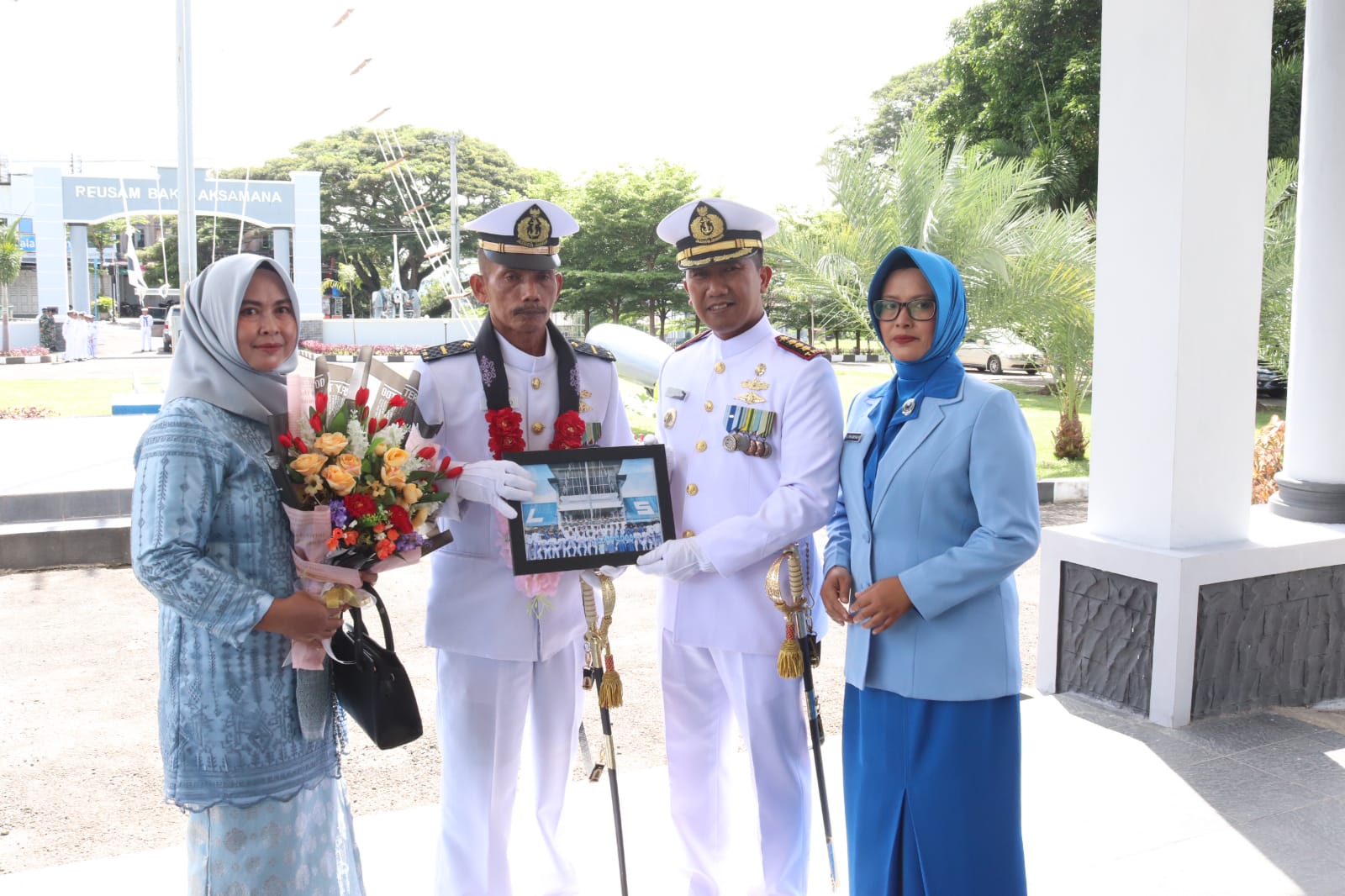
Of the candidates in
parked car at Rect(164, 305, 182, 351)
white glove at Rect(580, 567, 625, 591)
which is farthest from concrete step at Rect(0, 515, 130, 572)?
white glove at Rect(580, 567, 625, 591)

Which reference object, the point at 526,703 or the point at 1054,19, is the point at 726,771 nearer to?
the point at 526,703

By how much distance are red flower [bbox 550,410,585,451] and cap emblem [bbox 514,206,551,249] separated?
1.54 feet

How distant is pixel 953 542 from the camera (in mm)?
2395

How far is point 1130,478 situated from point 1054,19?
16.9 meters

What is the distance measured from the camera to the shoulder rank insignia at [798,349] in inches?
111

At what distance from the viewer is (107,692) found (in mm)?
5062

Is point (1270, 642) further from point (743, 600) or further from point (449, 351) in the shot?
point (449, 351)

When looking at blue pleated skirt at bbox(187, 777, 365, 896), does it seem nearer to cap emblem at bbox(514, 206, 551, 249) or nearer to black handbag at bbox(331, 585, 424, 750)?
black handbag at bbox(331, 585, 424, 750)

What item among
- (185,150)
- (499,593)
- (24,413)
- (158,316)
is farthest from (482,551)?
(158,316)

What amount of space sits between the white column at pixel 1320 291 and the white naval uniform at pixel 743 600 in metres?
3.43

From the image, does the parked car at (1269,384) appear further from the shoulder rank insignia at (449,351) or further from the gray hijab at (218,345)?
the gray hijab at (218,345)

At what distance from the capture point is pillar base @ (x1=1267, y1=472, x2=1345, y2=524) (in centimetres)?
495

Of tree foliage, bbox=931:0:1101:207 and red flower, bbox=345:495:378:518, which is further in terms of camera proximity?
tree foliage, bbox=931:0:1101:207

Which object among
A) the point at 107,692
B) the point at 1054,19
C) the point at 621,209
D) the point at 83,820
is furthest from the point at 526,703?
the point at 621,209
